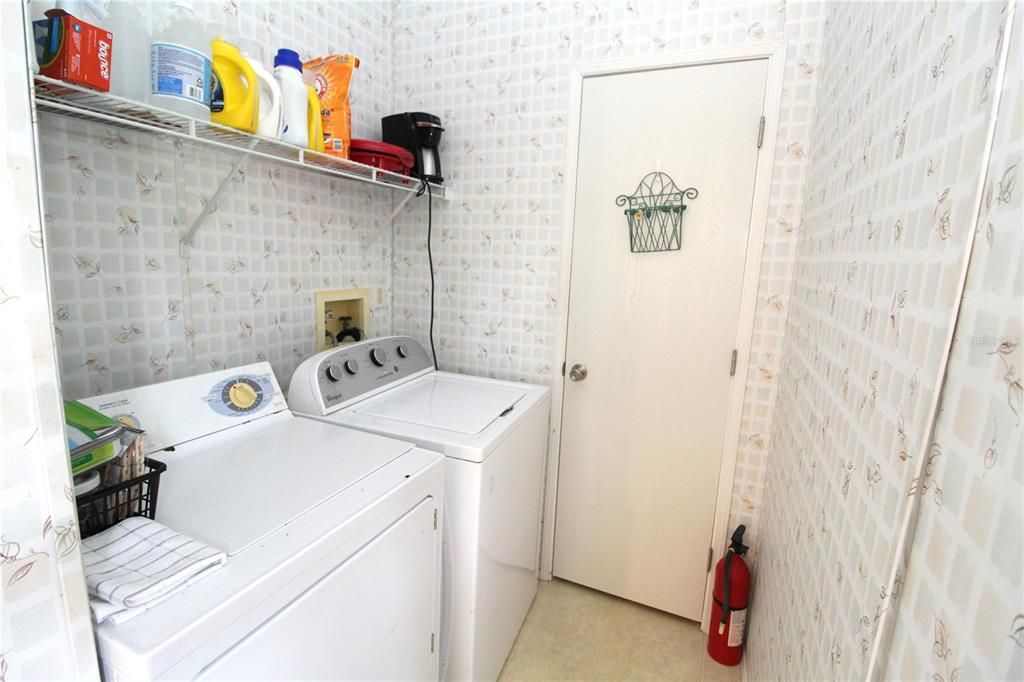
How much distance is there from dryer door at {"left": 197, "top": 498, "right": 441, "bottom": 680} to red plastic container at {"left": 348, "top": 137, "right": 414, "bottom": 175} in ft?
4.07

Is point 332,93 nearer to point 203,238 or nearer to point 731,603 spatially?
point 203,238

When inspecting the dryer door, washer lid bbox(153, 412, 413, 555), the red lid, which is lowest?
the dryer door

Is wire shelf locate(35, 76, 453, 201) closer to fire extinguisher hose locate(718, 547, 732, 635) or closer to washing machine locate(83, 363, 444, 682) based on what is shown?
washing machine locate(83, 363, 444, 682)

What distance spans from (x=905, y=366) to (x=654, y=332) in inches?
48.8

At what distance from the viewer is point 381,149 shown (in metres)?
1.68

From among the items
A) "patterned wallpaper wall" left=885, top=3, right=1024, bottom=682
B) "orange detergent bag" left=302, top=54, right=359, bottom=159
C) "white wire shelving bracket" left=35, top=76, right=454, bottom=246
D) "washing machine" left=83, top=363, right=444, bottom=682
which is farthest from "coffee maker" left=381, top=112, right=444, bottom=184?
"patterned wallpaper wall" left=885, top=3, right=1024, bottom=682

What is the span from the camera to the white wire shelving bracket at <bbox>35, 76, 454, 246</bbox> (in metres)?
0.90

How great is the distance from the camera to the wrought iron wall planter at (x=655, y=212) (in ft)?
5.82

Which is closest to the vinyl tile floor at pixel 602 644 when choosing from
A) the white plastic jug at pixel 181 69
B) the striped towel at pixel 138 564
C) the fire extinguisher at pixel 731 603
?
the fire extinguisher at pixel 731 603

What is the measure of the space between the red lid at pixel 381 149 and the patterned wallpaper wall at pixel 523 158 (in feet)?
1.15

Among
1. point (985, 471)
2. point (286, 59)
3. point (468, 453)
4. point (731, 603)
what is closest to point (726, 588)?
point (731, 603)

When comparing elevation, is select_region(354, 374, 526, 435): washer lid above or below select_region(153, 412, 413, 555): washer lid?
above

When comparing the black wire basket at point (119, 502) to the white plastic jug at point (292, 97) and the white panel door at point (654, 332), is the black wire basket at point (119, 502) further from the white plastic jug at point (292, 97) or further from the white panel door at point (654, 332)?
the white panel door at point (654, 332)

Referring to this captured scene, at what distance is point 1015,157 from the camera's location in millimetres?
437
